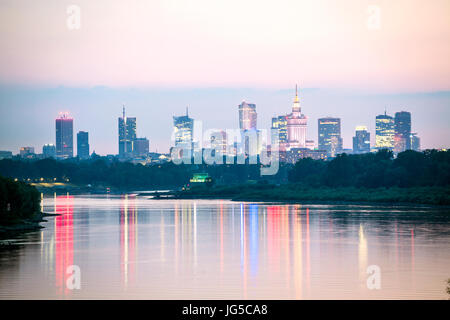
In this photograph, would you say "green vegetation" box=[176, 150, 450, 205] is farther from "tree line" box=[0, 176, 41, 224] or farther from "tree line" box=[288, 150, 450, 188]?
"tree line" box=[0, 176, 41, 224]

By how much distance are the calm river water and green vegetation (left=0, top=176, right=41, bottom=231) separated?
3735 mm

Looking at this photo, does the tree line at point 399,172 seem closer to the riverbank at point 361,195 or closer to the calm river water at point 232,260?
the riverbank at point 361,195

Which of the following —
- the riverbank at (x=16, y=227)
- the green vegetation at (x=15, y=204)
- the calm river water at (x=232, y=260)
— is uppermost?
the green vegetation at (x=15, y=204)

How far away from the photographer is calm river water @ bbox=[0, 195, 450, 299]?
4347 centimetres

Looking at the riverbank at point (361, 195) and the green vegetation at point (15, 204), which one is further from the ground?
the green vegetation at point (15, 204)

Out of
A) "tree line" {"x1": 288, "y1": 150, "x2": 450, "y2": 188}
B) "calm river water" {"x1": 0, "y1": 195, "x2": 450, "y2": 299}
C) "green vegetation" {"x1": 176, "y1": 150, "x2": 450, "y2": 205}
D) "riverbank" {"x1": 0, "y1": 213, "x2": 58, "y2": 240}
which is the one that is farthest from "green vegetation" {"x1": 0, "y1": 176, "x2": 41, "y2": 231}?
"tree line" {"x1": 288, "y1": 150, "x2": 450, "y2": 188}

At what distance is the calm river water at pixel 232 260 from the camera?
43.5 metres

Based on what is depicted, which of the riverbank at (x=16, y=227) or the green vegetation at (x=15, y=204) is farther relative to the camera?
the green vegetation at (x=15, y=204)

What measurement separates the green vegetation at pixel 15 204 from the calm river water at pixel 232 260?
3.74 meters

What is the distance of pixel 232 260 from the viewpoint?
58844 mm

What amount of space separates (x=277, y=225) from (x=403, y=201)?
213 ft

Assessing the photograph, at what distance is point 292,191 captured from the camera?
194m

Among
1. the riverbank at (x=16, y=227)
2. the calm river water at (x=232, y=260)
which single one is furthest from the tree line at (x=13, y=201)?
the calm river water at (x=232, y=260)
